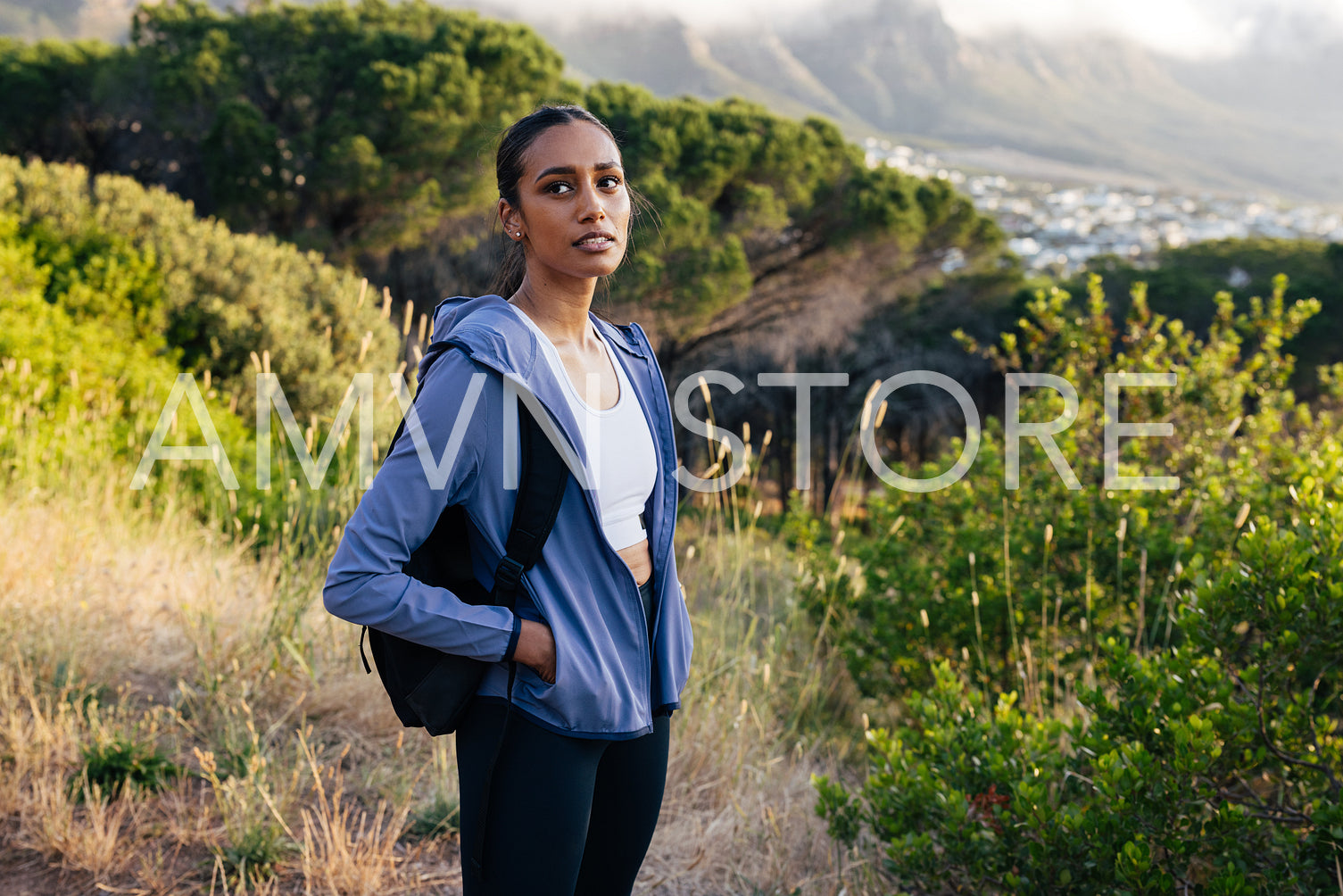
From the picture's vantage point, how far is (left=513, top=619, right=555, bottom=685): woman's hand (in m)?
1.27

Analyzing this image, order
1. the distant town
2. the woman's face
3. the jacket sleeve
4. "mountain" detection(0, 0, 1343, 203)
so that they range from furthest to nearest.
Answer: "mountain" detection(0, 0, 1343, 203) < the distant town < the woman's face < the jacket sleeve

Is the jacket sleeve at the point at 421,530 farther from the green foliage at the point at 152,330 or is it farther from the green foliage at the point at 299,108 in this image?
the green foliage at the point at 299,108

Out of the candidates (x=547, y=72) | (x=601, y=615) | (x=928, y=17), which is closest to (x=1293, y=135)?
(x=928, y=17)

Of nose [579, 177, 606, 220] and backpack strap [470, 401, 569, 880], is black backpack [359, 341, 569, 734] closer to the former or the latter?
backpack strap [470, 401, 569, 880]

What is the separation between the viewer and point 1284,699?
87.9 inches

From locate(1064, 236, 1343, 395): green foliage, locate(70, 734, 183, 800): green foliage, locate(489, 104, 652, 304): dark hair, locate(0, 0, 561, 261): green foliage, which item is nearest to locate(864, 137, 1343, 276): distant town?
locate(1064, 236, 1343, 395): green foliage

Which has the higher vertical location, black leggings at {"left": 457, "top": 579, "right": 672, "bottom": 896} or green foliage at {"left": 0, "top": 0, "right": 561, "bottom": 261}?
green foliage at {"left": 0, "top": 0, "right": 561, "bottom": 261}

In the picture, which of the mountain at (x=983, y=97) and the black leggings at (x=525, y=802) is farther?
the mountain at (x=983, y=97)

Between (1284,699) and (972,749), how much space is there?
745 millimetres

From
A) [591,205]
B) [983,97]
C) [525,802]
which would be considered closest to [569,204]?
[591,205]

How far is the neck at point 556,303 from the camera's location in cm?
146

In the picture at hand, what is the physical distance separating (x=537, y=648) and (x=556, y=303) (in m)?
0.54

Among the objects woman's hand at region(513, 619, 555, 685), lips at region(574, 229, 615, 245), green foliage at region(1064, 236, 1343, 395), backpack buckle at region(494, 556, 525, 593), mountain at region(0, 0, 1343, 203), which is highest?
mountain at region(0, 0, 1343, 203)

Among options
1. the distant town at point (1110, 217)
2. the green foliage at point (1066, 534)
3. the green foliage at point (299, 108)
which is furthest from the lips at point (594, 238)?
the distant town at point (1110, 217)
